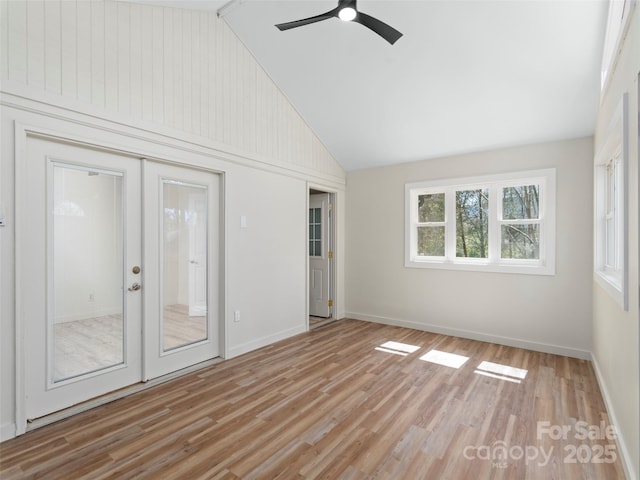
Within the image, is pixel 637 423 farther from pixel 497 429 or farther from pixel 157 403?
pixel 157 403

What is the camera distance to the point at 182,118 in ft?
10.7

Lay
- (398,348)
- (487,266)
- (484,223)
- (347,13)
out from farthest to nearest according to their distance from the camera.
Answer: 1. (484,223)
2. (487,266)
3. (398,348)
4. (347,13)

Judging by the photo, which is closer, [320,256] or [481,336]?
[481,336]

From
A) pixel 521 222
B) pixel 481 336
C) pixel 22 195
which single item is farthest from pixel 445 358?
pixel 22 195

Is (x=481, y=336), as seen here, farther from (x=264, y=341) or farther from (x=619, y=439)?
(x=264, y=341)

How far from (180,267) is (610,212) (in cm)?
425

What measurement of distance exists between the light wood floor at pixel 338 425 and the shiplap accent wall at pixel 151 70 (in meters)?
2.42

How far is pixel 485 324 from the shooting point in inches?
172

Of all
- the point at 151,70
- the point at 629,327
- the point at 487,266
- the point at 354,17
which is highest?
the point at 354,17

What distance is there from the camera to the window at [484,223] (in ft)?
13.3

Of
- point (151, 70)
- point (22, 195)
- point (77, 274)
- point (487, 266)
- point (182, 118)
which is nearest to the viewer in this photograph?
point (22, 195)

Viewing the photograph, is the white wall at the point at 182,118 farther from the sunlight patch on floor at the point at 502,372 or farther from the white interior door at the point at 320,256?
the sunlight patch on floor at the point at 502,372

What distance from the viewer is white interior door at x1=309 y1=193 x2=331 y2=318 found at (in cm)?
559

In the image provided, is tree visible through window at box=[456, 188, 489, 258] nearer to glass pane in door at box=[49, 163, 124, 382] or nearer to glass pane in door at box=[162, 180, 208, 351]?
glass pane in door at box=[162, 180, 208, 351]
